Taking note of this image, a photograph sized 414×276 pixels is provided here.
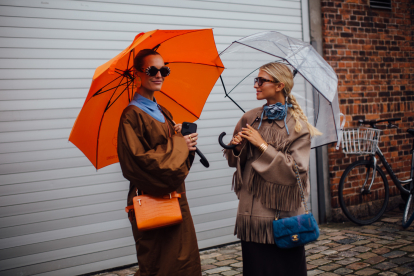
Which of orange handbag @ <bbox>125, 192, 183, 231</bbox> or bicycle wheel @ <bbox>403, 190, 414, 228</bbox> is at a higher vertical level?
orange handbag @ <bbox>125, 192, 183, 231</bbox>

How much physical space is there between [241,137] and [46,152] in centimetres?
237

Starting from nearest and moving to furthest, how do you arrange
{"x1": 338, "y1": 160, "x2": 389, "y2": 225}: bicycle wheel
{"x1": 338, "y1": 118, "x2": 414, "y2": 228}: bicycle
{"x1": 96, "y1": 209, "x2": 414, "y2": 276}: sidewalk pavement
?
{"x1": 96, "y1": 209, "x2": 414, "y2": 276}: sidewalk pavement → {"x1": 338, "y1": 118, "x2": 414, "y2": 228}: bicycle → {"x1": 338, "y1": 160, "x2": 389, "y2": 225}: bicycle wheel

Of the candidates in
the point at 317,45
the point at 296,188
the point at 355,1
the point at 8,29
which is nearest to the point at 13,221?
the point at 8,29

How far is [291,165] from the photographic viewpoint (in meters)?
2.56

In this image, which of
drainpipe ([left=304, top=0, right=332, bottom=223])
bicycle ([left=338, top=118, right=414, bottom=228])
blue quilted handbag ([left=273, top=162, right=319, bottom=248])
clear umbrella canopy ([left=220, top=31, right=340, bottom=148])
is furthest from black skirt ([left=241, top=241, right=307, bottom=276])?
drainpipe ([left=304, top=0, right=332, bottom=223])

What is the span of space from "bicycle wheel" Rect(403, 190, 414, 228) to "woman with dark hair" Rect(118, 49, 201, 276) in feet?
12.9

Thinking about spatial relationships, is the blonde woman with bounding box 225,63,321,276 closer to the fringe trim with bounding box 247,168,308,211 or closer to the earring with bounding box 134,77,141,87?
the fringe trim with bounding box 247,168,308,211

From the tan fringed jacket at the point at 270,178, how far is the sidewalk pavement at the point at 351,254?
1.63 meters

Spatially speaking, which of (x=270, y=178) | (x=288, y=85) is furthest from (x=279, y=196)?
(x=288, y=85)

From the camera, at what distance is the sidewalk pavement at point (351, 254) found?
401 centimetres

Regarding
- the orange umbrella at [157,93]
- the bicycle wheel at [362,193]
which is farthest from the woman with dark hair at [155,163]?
the bicycle wheel at [362,193]

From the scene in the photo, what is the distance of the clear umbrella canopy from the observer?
254cm

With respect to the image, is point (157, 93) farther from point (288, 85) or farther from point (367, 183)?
point (367, 183)

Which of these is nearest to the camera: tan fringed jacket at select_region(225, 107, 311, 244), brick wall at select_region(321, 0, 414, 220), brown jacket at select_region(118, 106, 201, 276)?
brown jacket at select_region(118, 106, 201, 276)
